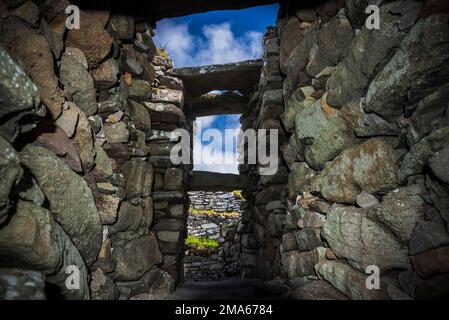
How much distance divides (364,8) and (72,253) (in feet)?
8.97

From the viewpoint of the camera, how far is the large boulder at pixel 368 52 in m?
1.83

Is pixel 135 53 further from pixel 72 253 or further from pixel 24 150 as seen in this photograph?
pixel 72 253

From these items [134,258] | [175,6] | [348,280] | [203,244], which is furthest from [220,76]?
[203,244]

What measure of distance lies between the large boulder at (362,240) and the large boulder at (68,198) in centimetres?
193

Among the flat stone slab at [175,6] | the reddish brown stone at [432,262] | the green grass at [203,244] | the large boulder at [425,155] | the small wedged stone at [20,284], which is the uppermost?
the flat stone slab at [175,6]

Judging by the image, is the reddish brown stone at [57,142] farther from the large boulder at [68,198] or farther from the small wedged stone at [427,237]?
the small wedged stone at [427,237]

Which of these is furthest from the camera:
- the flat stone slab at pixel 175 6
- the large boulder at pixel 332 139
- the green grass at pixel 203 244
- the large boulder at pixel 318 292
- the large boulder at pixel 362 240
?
the green grass at pixel 203 244

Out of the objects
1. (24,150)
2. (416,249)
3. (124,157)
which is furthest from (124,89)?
(416,249)

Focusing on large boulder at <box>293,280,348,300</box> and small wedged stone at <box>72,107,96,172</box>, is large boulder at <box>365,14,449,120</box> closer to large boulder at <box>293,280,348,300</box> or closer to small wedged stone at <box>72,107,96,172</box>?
large boulder at <box>293,280,348,300</box>

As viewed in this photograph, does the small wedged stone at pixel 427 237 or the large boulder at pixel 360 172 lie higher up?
the large boulder at pixel 360 172

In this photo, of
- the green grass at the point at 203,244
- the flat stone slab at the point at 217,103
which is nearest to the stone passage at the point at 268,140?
the flat stone slab at the point at 217,103

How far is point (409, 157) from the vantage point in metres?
1.66

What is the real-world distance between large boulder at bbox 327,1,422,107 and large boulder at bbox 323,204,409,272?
909 mm

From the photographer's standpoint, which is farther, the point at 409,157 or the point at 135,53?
the point at 135,53
